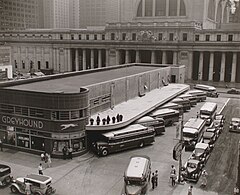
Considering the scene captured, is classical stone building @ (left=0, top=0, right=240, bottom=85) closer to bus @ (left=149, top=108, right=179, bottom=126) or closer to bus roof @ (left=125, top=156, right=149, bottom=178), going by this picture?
bus @ (left=149, top=108, right=179, bottom=126)

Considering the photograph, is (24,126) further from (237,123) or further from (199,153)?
(237,123)

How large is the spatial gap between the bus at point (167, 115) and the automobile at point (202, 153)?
13281mm

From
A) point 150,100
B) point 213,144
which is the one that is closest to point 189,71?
point 150,100

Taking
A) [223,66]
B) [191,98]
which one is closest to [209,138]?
[191,98]

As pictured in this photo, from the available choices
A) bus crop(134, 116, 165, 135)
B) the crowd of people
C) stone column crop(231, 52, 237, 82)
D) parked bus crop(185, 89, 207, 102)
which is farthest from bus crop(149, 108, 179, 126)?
stone column crop(231, 52, 237, 82)

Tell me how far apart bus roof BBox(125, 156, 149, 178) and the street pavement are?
2.50 m

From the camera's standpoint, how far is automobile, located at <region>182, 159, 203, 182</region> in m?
32.9

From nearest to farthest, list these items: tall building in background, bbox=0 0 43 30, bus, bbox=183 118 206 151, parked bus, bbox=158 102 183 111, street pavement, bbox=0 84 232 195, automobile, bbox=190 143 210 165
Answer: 1. street pavement, bbox=0 84 232 195
2. automobile, bbox=190 143 210 165
3. bus, bbox=183 118 206 151
4. tall building in background, bbox=0 0 43 30
5. parked bus, bbox=158 102 183 111

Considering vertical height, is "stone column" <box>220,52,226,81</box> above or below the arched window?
below

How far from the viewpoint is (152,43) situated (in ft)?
337

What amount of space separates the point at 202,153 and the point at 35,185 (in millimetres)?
19082

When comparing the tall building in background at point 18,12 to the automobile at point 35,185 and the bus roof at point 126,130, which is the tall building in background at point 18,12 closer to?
the bus roof at point 126,130

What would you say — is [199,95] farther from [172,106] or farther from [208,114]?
[208,114]

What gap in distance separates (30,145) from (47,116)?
4.81 m
